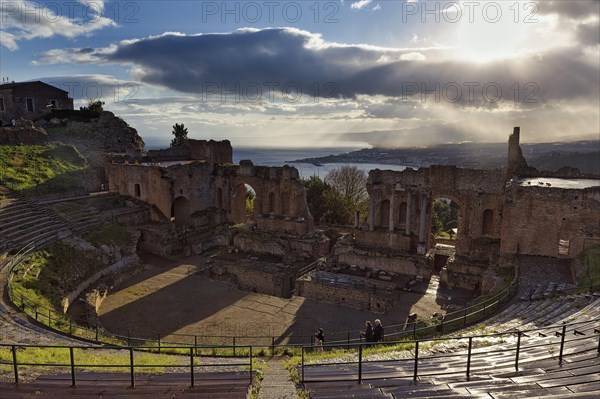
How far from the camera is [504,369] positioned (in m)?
8.55

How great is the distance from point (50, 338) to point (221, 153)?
27.5 meters

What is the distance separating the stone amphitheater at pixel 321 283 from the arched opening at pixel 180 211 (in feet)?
0.44

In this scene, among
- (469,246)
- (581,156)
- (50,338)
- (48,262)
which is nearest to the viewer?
(50,338)

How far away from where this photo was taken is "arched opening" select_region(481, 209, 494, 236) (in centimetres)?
2325

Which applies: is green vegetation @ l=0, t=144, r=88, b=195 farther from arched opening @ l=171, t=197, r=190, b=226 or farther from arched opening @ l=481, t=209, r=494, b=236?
arched opening @ l=481, t=209, r=494, b=236

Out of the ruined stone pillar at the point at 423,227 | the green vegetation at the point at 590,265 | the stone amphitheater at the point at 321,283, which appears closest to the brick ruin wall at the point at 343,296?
the stone amphitheater at the point at 321,283

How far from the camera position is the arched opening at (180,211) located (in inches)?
1273

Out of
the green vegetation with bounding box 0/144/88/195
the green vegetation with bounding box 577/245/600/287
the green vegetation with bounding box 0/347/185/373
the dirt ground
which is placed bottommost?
the dirt ground

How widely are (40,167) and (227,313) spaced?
22.2 meters

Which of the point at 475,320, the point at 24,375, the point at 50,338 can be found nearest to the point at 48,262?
the point at 50,338

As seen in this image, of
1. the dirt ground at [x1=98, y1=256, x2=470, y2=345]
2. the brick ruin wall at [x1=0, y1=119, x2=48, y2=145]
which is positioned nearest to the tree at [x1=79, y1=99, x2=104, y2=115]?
the brick ruin wall at [x1=0, y1=119, x2=48, y2=145]

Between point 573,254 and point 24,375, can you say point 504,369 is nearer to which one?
point 24,375

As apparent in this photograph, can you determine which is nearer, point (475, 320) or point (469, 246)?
point (475, 320)

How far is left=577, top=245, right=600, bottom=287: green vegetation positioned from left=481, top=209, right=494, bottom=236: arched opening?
17.3 feet
